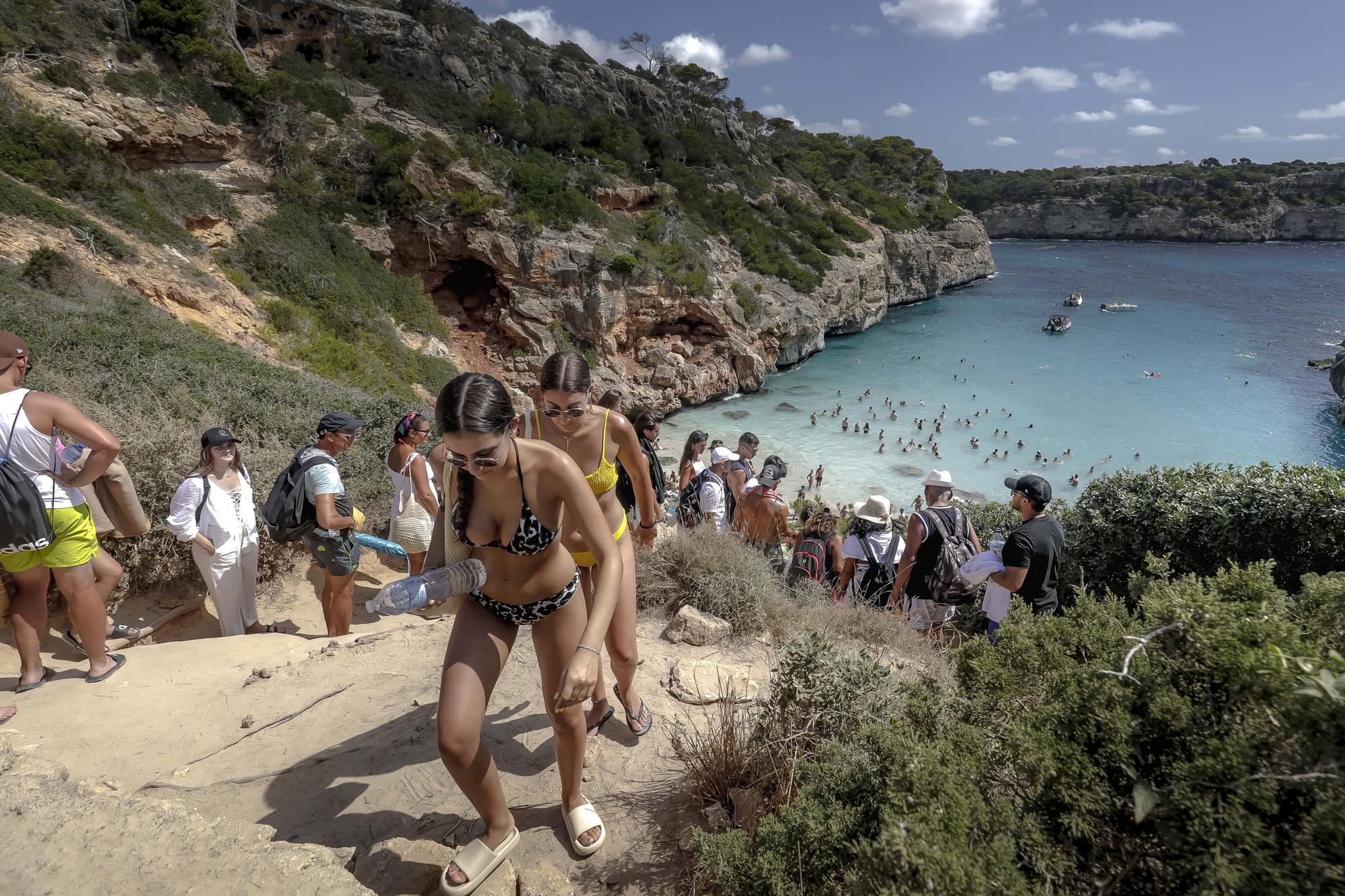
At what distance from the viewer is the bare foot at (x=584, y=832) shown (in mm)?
2213

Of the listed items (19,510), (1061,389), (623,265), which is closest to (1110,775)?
(19,510)

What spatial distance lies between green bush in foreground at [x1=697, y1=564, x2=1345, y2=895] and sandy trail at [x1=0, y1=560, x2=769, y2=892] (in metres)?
0.81

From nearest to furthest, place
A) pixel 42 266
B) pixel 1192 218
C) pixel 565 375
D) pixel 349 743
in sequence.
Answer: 1. pixel 565 375
2. pixel 349 743
3. pixel 42 266
4. pixel 1192 218

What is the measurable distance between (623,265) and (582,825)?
2135cm

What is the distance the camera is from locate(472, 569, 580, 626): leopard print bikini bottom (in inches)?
83.4

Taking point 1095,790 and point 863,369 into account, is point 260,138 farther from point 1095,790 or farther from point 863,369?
point 863,369

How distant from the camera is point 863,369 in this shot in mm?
31312

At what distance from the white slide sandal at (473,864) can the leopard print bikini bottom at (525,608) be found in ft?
2.42

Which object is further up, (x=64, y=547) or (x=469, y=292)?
(x=469, y=292)

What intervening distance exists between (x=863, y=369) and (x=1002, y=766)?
31.4 metres

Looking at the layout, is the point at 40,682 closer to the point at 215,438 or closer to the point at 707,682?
the point at 215,438

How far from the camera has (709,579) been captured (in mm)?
Answer: 4109

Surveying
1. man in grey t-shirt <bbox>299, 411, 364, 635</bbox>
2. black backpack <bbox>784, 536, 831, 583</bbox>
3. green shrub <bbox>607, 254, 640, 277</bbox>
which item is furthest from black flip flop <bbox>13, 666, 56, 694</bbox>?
green shrub <bbox>607, 254, 640, 277</bbox>

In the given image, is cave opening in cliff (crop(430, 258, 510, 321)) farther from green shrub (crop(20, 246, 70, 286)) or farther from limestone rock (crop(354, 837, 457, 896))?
limestone rock (crop(354, 837, 457, 896))
